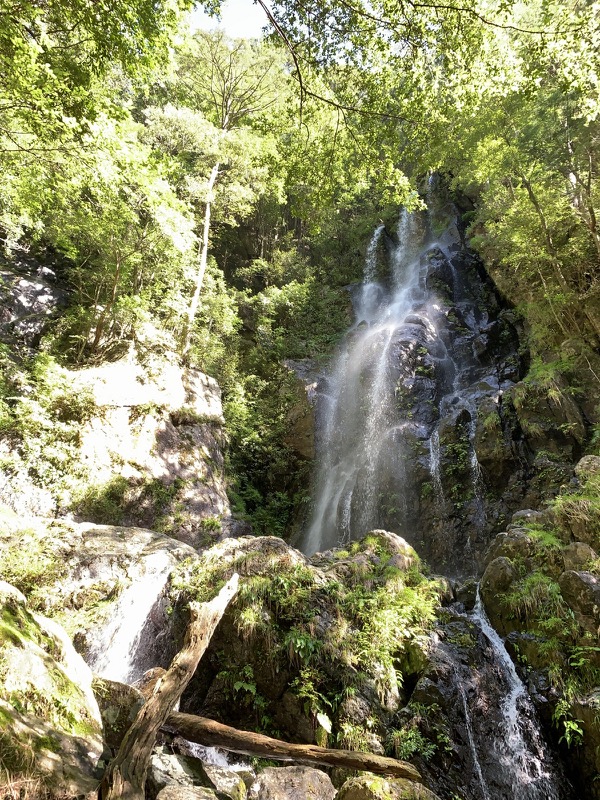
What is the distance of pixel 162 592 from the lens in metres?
6.28

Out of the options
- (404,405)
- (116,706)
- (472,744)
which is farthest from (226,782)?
(404,405)

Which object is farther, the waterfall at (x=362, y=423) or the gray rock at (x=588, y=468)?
the waterfall at (x=362, y=423)

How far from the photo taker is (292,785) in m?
4.04

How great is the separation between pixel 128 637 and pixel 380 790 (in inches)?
149

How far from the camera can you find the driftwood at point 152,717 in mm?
2627

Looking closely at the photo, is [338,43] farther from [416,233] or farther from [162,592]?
[416,233]

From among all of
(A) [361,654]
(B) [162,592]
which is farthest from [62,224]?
(A) [361,654]

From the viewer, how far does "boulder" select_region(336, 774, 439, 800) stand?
3.50 m

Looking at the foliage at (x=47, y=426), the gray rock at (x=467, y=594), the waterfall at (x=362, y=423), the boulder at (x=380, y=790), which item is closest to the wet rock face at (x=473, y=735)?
the boulder at (x=380, y=790)

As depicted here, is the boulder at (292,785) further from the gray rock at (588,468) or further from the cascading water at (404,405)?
the cascading water at (404,405)

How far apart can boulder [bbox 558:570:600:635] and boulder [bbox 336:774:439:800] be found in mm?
3274

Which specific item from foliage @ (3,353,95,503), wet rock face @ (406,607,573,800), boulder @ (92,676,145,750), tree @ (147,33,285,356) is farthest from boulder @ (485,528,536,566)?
tree @ (147,33,285,356)

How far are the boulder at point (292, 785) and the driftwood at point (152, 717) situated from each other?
1462 mm

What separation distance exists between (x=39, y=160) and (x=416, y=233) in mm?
20787
